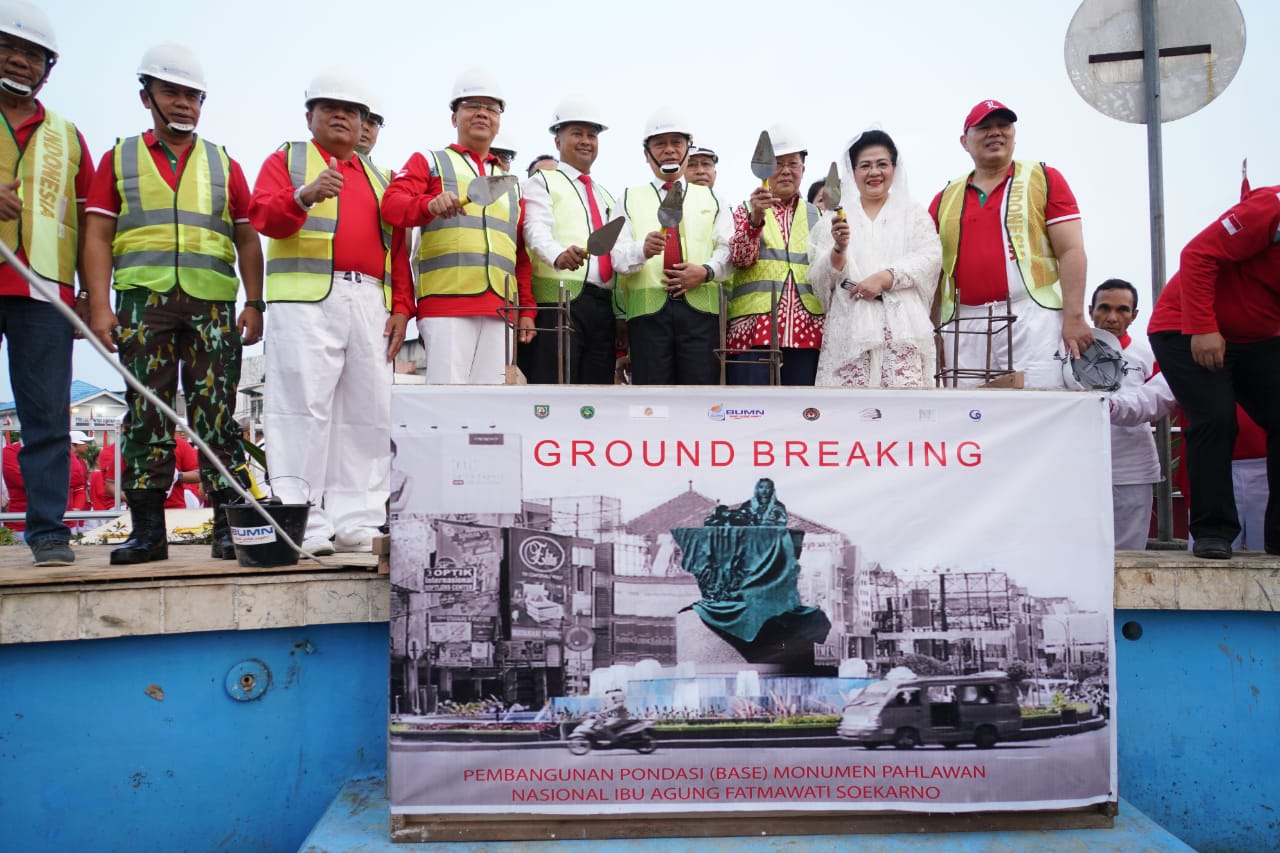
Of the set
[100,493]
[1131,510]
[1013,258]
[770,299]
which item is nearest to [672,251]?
[770,299]

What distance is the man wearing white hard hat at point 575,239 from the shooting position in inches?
188

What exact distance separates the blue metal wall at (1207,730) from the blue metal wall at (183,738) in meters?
2.78

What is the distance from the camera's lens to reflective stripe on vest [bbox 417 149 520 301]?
4.49 meters

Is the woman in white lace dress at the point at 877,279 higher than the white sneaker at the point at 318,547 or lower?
higher

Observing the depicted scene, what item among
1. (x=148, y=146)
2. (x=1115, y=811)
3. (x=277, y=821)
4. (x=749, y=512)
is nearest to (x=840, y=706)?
(x=749, y=512)

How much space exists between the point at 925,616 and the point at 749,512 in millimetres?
662

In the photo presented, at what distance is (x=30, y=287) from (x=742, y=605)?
2968mm

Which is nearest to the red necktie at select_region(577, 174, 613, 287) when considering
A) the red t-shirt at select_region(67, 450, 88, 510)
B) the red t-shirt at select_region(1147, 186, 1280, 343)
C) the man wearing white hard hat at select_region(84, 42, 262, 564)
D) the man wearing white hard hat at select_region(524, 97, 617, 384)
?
the man wearing white hard hat at select_region(524, 97, 617, 384)

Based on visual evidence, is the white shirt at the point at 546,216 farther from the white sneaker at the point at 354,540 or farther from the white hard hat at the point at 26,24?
the white hard hat at the point at 26,24

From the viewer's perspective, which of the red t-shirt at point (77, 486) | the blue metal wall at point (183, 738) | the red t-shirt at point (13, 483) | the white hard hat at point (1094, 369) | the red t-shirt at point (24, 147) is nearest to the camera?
the blue metal wall at point (183, 738)

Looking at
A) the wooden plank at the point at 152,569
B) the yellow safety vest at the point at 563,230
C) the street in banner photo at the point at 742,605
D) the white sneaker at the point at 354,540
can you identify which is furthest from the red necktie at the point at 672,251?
the wooden plank at the point at 152,569

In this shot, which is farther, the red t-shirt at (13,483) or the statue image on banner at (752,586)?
the red t-shirt at (13,483)

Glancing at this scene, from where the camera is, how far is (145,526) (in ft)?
12.8

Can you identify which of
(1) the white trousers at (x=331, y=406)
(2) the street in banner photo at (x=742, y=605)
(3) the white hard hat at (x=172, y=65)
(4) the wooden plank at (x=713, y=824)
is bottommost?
(4) the wooden plank at (x=713, y=824)
